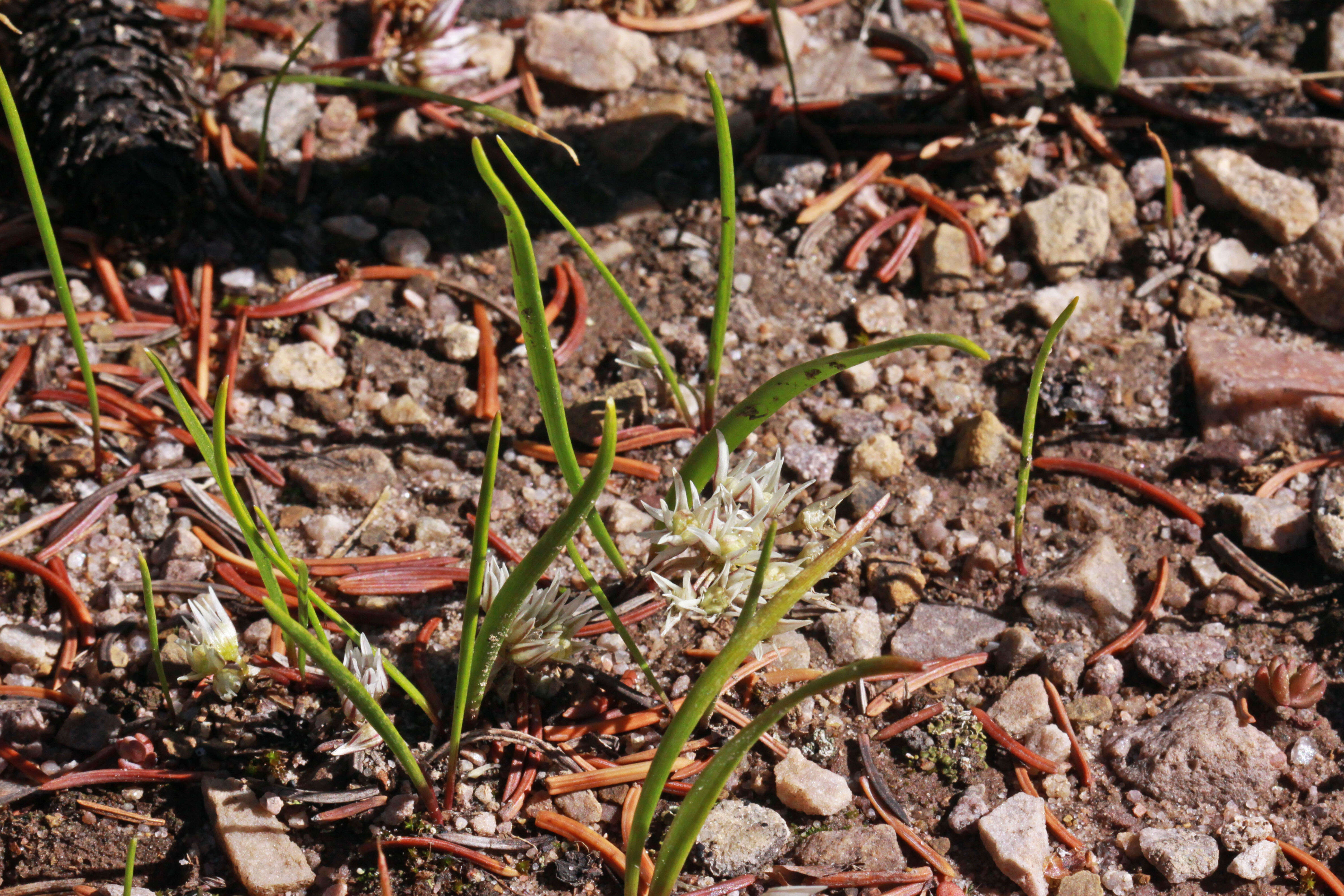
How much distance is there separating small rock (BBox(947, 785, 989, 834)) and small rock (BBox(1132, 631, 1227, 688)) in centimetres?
49

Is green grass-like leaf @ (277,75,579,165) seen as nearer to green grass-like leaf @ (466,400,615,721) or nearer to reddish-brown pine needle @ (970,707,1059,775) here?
green grass-like leaf @ (466,400,615,721)

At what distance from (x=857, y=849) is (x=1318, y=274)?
81.5 inches

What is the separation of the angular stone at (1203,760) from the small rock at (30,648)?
2194 millimetres

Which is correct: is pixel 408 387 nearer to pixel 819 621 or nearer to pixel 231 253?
pixel 231 253

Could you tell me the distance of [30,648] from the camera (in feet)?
6.61

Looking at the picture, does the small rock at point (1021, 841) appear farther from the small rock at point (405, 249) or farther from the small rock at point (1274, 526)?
the small rock at point (405, 249)

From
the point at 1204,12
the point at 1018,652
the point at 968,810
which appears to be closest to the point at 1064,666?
the point at 1018,652

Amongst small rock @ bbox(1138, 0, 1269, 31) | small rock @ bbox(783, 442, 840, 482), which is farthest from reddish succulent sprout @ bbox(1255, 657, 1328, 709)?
small rock @ bbox(1138, 0, 1269, 31)

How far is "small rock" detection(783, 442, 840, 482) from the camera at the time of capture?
2393 mm

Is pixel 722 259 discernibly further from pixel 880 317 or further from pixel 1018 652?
pixel 1018 652

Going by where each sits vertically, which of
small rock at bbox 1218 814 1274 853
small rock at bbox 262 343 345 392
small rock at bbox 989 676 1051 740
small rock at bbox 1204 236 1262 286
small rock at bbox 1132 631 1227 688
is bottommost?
small rock at bbox 1218 814 1274 853

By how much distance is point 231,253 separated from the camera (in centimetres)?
271

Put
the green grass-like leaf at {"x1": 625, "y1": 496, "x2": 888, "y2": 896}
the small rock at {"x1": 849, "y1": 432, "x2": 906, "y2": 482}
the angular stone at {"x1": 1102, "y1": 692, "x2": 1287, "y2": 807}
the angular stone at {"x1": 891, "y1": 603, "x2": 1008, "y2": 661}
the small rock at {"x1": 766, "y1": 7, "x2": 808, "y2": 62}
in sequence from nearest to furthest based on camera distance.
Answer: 1. the green grass-like leaf at {"x1": 625, "y1": 496, "x2": 888, "y2": 896}
2. the angular stone at {"x1": 1102, "y1": 692, "x2": 1287, "y2": 807}
3. the angular stone at {"x1": 891, "y1": 603, "x2": 1008, "y2": 661}
4. the small rock at {"x1": 849, "y1": 432, "x2": 906, "y2": 482}
5. the small rock at {"x1": 766, "y1": 7, "x2": 808, "y2": 62}

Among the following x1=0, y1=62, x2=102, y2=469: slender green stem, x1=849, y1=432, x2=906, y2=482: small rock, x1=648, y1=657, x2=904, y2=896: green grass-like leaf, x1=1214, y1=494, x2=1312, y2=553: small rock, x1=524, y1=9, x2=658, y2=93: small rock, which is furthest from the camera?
x1=524, y1=9, x2=658, y2=93: small rock
